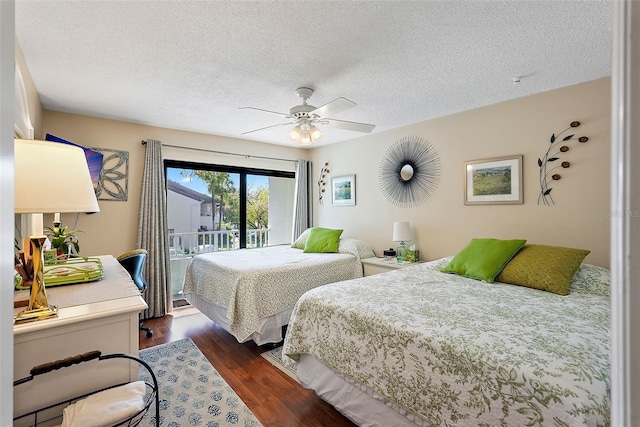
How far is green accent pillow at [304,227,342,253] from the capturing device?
4.01 meters

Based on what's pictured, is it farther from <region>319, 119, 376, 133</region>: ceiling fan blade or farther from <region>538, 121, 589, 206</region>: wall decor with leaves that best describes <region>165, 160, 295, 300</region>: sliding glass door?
<region>538, 121, 589, 206</region>: wall decor with leaves

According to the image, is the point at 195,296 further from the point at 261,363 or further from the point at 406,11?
the point at 406,11

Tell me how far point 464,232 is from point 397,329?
214cm

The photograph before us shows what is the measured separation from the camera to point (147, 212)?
364 centimetres

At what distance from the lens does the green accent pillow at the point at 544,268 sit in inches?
84.4

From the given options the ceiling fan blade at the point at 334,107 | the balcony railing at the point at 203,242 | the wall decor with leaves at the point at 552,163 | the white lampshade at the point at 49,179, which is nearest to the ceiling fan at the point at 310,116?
the ceiling fan blade at the point at 334,107

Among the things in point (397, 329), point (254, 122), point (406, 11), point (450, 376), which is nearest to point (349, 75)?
point (406, 11)

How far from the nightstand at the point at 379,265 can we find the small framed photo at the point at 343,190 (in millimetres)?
1082

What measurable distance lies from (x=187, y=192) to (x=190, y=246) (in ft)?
2.64

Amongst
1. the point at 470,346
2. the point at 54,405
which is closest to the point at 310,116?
the point at 470,346

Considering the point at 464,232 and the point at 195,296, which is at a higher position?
the point at 464,232

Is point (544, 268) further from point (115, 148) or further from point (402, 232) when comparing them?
point (115, 148)

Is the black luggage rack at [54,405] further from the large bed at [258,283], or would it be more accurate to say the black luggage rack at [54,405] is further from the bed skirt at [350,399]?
the large bed at [258,283]

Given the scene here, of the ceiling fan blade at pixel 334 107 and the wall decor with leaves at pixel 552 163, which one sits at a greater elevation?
the ceiling fan blade at pixel 334 107
